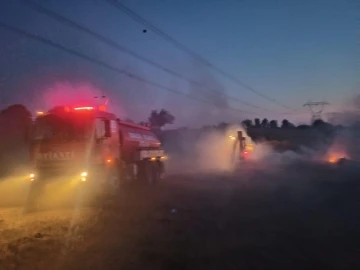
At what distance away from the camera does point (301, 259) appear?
24.4 ft

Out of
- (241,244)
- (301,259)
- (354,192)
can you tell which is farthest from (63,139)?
(354,192)

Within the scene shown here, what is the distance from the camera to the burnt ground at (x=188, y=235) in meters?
7.46

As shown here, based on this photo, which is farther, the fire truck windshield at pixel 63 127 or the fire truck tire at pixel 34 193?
the fire truck tire at pixel 34 193

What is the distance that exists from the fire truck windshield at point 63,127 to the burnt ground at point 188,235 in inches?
103

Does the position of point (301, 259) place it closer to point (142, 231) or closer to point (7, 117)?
point (142, 231)

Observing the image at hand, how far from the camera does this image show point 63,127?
50.0 ft

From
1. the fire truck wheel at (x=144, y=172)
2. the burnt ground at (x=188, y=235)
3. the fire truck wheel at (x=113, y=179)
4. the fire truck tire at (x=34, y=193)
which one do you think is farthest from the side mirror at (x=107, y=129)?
the fire truck wheel at (x=144, y=172)

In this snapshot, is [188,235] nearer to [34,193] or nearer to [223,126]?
[34,193]

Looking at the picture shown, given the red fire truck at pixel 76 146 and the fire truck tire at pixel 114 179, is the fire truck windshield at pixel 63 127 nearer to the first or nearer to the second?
the red fire truck at pixel 76 146

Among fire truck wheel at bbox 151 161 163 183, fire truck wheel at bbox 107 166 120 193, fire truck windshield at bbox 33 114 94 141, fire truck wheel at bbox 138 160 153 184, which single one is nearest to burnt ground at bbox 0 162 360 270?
fire truck wheel at bbox 107 166 120 193

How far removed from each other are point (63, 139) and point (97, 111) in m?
1.71

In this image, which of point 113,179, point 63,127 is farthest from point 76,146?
point 113,179

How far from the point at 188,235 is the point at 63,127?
7592 millimetres

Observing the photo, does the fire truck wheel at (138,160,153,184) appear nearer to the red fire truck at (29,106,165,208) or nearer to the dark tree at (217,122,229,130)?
the red fire truck at (29,106,165,208)
